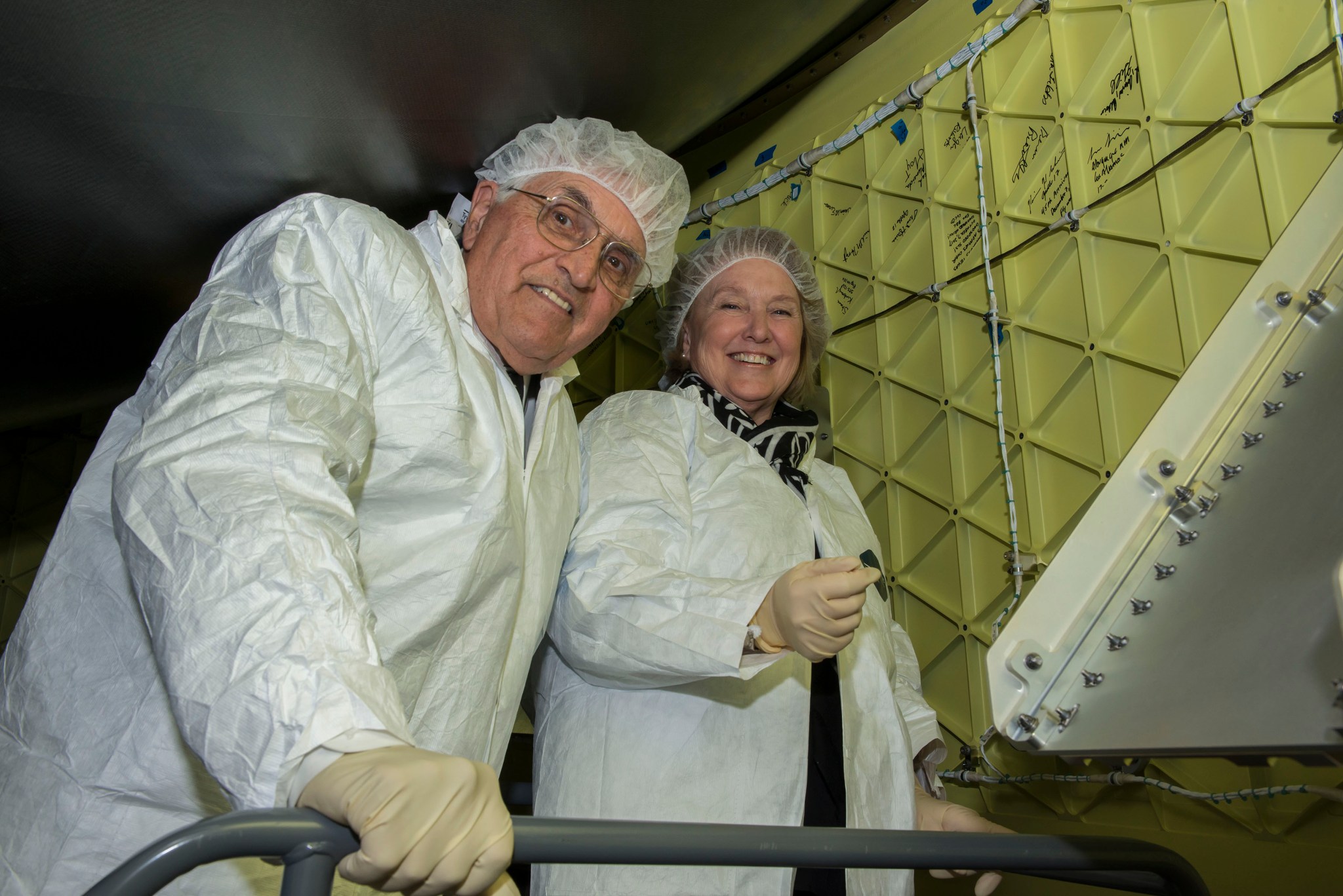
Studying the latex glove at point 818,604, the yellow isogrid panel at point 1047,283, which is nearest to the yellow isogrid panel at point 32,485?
the yellow isogrid panel at point 1047,283

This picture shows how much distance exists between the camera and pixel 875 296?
1.81 meters

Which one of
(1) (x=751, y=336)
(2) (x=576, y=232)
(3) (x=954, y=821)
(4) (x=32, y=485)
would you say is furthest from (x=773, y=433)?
(4) (x=32, y=485)

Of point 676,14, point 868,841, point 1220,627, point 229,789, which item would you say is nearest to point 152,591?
point 229,789

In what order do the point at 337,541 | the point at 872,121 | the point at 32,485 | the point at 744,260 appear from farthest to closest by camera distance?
the point at 32,485 < the point at 872,121 < the point at 744,260 < the point at 337,541

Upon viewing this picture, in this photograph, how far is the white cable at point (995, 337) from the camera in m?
1.47

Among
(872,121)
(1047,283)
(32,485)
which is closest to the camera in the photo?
(1047,283)

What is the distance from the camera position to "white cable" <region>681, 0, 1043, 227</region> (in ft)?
5.18

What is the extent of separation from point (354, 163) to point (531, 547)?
62 cm

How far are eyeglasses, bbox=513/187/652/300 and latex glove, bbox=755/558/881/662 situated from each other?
500 millimetres

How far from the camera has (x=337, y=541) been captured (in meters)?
0.73

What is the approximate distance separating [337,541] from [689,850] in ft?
1.16

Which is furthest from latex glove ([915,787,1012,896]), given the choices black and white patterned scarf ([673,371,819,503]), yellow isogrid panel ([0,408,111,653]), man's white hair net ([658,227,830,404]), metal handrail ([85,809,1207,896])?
yellow isogrid panel ([0,408,111,653])

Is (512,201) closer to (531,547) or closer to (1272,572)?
(531,547)

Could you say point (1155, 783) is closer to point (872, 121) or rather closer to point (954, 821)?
point (954, 821)
